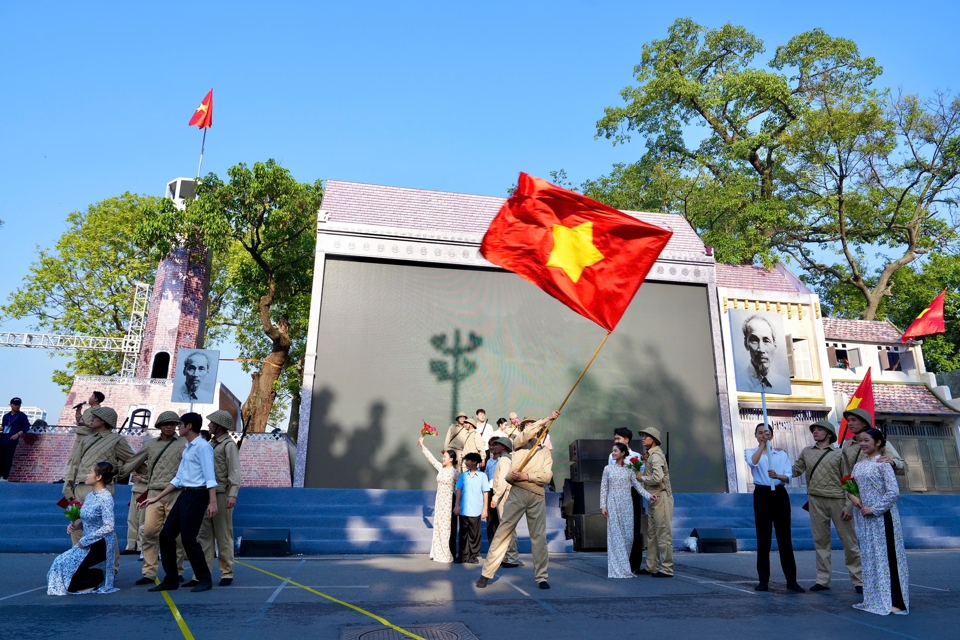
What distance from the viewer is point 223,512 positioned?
755 centimetres

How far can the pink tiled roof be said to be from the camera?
2392 cm

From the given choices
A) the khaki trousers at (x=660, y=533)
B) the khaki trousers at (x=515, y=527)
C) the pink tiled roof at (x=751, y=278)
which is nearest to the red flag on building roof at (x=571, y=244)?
the khaki trousers at (x=515, y=527)

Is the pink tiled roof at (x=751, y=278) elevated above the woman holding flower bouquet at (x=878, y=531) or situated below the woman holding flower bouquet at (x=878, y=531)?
above

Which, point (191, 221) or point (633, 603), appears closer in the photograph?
point (633, 603)

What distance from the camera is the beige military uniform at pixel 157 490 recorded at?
23.8 ft

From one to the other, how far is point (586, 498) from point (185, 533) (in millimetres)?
6913

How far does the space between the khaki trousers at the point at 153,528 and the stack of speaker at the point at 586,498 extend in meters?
6.57

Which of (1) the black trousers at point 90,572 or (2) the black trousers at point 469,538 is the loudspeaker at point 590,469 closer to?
(2) the black trousers at point 469,538

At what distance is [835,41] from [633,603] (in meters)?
33.5

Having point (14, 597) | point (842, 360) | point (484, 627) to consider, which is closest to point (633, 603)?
point (484, 627)

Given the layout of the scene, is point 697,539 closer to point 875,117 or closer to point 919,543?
point 919,543

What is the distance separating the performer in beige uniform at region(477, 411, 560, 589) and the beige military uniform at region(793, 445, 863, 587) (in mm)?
2894

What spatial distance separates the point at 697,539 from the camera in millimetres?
12117

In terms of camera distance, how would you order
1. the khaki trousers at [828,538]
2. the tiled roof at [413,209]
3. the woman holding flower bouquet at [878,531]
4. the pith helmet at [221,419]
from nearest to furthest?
the woman holding flower bouquet at [878,531]
the khaki trousers at [828,538]
the pith helmet at [221,419]
the tiled roof at [413,209]
